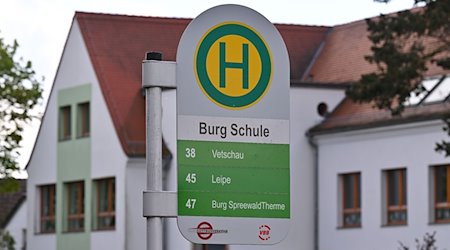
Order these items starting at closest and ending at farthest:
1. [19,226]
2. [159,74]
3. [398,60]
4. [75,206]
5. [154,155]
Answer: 1. [154,155]
2. [159,74]
3. [398,60]
4. [75,206]
5. [19,226]

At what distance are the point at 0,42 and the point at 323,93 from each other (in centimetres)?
1045

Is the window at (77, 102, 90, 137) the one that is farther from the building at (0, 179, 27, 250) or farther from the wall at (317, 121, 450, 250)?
the building at (0, 179, 27, 250)

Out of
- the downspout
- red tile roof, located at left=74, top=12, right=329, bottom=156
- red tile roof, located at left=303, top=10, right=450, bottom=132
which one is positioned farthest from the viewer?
red tile roof, located at left=74, top=12, right=329, bottom=156

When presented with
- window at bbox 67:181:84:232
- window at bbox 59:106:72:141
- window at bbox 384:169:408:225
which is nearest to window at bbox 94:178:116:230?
window at bbox 67:181:84:232

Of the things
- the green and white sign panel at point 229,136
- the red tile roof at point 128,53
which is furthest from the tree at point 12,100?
the green and white sign panel at point 229,136

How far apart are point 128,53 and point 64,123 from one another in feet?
13.7

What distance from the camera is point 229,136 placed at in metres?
8.28

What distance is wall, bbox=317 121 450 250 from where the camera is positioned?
41.8 metres

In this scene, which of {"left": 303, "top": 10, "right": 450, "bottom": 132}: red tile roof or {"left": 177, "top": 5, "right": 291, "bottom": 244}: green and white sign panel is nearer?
{"left": 177, "top": 5, "right": 291, "bottom": 244}: green and white sign panel

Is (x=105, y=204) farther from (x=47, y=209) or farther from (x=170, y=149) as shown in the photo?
(x=170, y=149)

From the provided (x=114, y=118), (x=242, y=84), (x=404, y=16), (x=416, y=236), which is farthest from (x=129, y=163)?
(x=242, y=84)

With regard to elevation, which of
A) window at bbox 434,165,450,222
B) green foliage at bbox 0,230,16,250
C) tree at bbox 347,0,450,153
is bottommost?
green foliage at bbox 0,230,16,250

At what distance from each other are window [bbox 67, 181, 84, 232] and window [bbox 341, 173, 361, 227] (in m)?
10.4

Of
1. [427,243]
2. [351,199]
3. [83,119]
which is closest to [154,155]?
[427,243]
